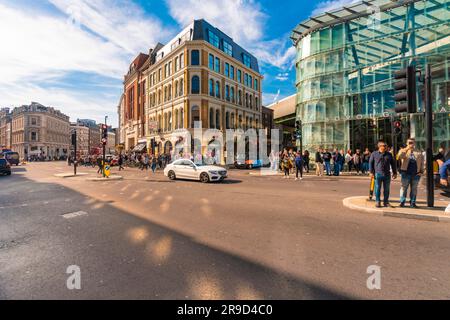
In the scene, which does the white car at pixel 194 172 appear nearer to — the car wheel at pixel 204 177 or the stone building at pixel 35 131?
the car wheel at pixel 204 177

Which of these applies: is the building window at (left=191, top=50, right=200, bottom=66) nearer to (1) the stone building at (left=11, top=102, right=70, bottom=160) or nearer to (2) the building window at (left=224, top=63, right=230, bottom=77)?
(2) the building window at (left=224, top=63, right=230, bottom=77)

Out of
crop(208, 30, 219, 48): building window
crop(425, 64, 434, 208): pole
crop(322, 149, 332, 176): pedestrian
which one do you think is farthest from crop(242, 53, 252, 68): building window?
crop(425, 64, 434, 208): pole

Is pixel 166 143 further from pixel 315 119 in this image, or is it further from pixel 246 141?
pixel 315 119

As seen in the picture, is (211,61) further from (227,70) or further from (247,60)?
(247,60)

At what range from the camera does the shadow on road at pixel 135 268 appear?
2678mm

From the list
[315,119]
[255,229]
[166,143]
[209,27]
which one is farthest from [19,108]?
[255,229]

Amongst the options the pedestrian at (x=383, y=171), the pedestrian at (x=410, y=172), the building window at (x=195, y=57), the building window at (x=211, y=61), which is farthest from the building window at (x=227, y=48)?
the pedestrian at (x=410, y=172)

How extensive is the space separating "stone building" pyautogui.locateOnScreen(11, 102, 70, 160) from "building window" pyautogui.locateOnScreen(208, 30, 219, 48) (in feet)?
224

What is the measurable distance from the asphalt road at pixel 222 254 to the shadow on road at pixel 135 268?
0.02 m

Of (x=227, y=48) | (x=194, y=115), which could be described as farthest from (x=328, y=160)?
(x=227, y=48)

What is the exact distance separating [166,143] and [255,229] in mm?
33158

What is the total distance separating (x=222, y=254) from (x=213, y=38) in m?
36.6

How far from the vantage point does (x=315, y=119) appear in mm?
23453

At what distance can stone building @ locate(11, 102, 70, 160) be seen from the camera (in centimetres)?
7794
